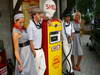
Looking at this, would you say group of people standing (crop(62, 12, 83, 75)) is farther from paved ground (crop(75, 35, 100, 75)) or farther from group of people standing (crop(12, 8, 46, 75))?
group of people standing (crop(12, 8, 46, 75))

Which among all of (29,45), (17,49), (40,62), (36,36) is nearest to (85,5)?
(40,62)

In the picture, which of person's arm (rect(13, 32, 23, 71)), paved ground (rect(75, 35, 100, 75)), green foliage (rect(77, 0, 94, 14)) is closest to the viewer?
person's arm (rect(13, 32, 23, 71))

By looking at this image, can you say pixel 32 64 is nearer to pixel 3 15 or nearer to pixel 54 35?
pixel 54 35

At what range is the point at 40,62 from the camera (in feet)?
16.5

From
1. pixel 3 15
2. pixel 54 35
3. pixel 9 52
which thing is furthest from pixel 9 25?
pixel 54 35

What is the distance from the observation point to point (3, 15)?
6109mm

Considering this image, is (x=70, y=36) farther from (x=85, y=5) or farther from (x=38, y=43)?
(x=85, y=5)

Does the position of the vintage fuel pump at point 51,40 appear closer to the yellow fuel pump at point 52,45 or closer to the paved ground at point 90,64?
the yellow fuel pump at point 52,45

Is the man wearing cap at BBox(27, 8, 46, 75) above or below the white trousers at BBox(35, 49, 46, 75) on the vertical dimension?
above

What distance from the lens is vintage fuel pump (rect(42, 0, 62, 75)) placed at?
5173 mm

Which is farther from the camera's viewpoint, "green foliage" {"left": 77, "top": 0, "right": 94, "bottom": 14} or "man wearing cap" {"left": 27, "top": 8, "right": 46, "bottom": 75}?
"green foliage" {"left": 77, "top": 0, "right": 94, "bottom": 14}

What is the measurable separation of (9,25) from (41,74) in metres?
1.88

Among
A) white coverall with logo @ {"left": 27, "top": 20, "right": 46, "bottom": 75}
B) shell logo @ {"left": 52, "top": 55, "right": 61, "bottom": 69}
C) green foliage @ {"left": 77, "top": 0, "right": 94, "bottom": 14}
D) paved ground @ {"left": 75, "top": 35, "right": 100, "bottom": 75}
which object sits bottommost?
paved ground @ {"left": 75, "top": 35, "right": 100, "bottom": 75}

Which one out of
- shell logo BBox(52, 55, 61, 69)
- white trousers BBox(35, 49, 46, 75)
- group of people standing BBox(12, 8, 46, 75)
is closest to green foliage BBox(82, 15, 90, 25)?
shell logo BBox(52, 55, 61, 69)
